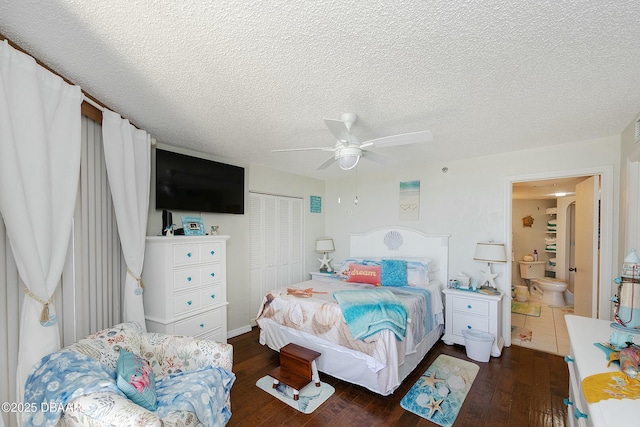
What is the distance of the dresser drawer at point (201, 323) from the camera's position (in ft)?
8.69

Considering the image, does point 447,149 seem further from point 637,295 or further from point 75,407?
point 75,407

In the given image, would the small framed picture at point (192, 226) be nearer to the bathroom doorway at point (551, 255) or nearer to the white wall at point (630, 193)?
the bathroom doorway at point (551, 255)

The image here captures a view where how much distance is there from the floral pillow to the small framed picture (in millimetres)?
1507

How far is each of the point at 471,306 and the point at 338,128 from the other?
2.75m

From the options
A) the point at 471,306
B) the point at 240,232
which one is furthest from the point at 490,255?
the point at 240,232

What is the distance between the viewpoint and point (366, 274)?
369 centimetres

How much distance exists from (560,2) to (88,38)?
215 centimetres

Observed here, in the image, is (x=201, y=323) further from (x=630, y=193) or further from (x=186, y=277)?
(x=630, y=193)

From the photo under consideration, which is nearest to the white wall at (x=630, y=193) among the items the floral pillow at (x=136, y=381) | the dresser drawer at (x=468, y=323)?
the dresser drawer at (x=468, y=323)

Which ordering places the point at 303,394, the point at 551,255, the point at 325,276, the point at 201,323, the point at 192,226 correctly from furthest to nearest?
the point at 551,255 < the point at 325,276 < the point at 192,226 < the point at 201,323 < the point at 303,394

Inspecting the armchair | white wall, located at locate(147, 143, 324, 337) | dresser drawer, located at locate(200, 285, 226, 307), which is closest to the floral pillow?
the armchair

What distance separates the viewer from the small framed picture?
2.97 meters

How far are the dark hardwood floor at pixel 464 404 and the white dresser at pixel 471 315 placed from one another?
0.31 meters

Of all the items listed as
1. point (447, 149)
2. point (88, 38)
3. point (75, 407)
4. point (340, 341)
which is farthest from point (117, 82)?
point (447, 149)
